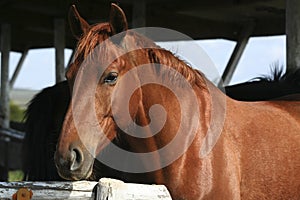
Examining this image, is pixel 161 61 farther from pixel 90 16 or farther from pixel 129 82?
pixel 90 16

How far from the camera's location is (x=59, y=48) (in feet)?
26.0

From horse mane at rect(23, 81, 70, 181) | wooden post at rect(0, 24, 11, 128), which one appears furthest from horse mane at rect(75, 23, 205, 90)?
wooden post at rect(0, 24, 11, 128)

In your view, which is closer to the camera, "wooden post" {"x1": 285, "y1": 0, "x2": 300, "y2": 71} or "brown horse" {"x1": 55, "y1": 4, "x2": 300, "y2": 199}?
"brown horse" {"x1": 55, "y1": 4, "x2": 300, "y2": 199}

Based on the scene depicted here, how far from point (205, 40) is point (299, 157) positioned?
5.78 metres

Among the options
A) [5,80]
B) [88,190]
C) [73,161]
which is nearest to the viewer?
[73,161]

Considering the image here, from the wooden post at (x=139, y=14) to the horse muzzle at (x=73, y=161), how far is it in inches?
151

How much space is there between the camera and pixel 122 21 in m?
3.18

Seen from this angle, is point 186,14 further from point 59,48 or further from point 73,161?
point 73,161

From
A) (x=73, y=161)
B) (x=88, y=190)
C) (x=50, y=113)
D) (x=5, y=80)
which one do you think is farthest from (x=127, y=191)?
(x=5, y=80)

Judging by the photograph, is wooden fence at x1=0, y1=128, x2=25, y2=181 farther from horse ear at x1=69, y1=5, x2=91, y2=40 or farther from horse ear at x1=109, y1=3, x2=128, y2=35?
horse ear at x1=109, y1=3, x2=128, y2=35

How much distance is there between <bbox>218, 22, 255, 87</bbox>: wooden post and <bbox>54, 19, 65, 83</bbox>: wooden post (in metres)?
1.98

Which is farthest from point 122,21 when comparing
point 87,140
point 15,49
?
point 15,49

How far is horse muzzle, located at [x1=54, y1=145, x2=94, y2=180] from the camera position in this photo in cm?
292

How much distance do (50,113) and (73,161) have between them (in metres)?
2.52
